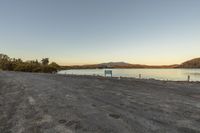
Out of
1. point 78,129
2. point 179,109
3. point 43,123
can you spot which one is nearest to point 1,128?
point 43,123

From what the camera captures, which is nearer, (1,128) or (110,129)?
(110,129)

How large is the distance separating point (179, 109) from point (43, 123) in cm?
546

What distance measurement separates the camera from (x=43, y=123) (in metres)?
6.07

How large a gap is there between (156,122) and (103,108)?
2.51 metres

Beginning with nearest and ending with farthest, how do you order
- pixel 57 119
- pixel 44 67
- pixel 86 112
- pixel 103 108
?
pixel 57 119, pixel 86 112, pixel 103 108, pixel 44 67

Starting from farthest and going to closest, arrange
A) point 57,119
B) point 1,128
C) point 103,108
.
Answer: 1. point 103,108
2. point 57,119
3. point 1,128

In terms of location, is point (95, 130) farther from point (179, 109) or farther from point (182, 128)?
point (179, 109)

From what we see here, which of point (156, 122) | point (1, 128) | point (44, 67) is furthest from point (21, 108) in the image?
point (44, 67)

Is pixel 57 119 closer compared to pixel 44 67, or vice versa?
pixel 57 119

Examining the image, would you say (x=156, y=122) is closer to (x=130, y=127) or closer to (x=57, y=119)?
(x=130, y=127)

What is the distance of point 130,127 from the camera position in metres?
5.63

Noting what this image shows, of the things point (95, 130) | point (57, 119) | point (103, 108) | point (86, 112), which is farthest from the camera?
point (103, 108)

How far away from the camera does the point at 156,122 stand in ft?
20.3

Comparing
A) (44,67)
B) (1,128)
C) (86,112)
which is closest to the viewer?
(1,128)
